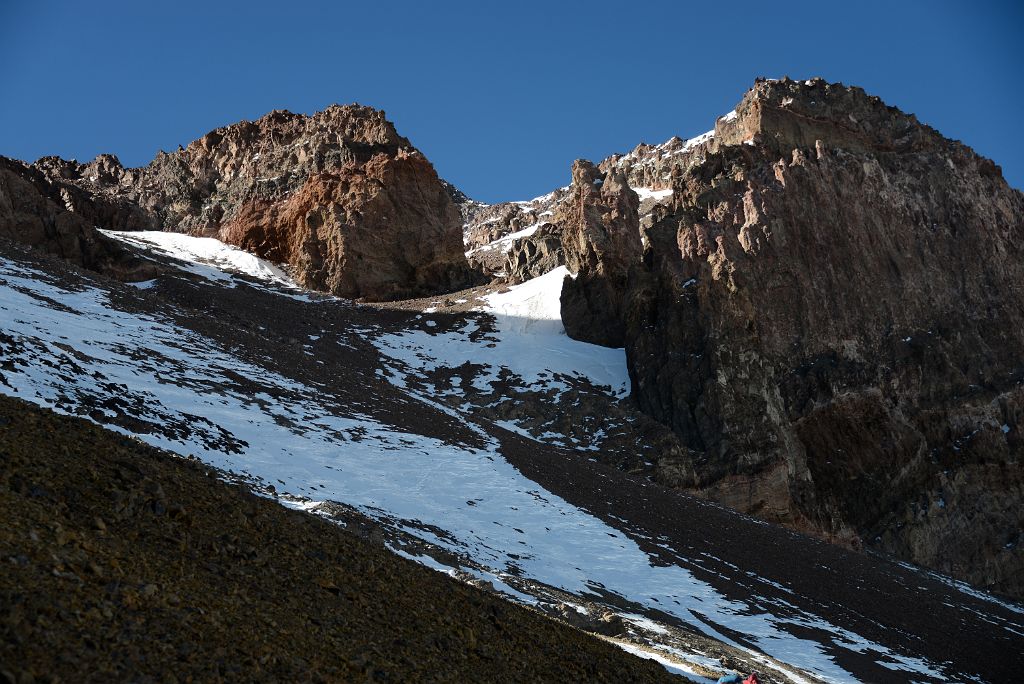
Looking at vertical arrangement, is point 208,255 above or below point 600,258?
below

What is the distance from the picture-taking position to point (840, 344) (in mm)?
53094

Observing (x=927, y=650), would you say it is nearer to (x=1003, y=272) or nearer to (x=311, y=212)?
(x=1003, y=272)

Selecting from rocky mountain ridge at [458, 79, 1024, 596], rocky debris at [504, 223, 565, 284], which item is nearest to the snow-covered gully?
rocky mountain ridge at [458, 79, 1024, 596]

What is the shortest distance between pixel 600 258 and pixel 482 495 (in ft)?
117

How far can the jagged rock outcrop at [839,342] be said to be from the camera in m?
48.7

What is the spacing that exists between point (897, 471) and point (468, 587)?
43122 mm

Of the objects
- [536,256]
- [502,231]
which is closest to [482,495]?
[536,256]

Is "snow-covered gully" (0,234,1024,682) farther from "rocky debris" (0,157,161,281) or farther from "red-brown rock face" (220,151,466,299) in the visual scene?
"red-brown rock face" (220,151,466,299)

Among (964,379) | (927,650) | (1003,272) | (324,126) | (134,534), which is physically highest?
(324,126)

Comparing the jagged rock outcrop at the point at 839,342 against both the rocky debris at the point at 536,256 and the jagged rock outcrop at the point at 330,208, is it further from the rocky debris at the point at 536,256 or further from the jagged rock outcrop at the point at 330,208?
the jagged rock outcrop at the point at 330,208

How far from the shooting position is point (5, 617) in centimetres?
693

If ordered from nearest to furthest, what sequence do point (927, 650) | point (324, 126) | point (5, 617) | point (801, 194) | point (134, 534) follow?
point (5, 617)
point (134, 534)
point (927, 650)
point (801, 194)
point (324, 126)

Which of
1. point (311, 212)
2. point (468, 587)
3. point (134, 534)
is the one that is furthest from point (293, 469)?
point (311, 212)

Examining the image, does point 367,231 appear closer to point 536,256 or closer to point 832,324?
point 536,256
